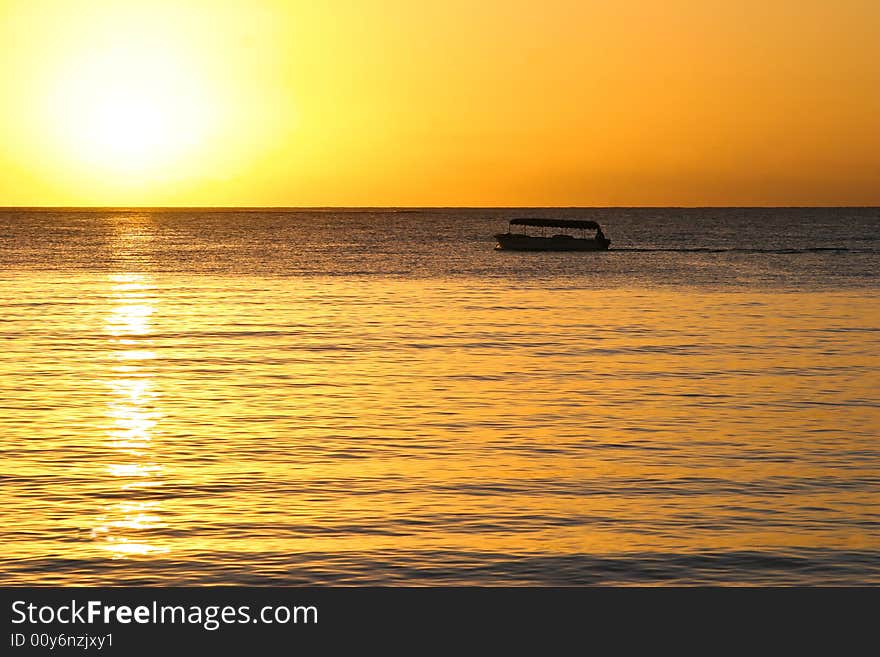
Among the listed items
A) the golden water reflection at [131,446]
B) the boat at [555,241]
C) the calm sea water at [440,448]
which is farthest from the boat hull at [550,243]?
the golden water reflection at [131,446]

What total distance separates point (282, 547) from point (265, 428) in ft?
29.8

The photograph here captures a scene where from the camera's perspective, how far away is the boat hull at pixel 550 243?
134875mm

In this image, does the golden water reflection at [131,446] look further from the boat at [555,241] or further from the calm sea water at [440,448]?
the boat at [555,241]

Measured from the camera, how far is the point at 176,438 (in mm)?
24859

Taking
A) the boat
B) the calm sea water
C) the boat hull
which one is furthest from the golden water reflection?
the boat hull

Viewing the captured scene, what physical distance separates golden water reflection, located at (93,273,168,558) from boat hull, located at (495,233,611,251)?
286ft

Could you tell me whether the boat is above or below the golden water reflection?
above

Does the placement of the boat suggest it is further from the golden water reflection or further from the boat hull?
the golden water reflection

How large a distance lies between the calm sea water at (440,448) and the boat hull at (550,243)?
78.1 meters

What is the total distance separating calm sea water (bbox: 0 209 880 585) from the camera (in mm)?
16516

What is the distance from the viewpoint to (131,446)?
23.9m

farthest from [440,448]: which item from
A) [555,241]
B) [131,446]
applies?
[555,241]
